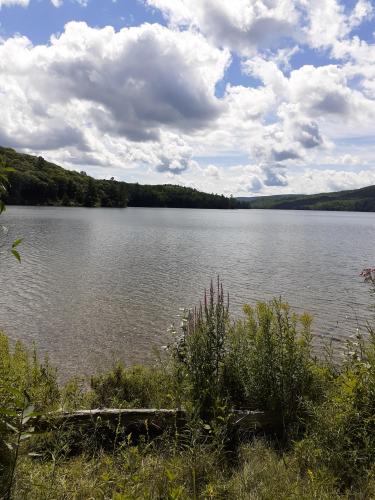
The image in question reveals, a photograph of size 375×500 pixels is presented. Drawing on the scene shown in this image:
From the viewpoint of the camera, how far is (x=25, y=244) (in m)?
40.2

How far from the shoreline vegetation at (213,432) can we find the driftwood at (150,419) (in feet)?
0.24

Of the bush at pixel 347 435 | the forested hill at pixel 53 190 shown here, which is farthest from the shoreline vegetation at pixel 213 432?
the forested hill at pixel 53 190

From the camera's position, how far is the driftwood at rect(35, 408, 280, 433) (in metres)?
5.95

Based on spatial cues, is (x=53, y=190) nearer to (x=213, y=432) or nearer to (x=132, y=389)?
(x=132, y=389)

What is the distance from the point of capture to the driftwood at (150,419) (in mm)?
5949

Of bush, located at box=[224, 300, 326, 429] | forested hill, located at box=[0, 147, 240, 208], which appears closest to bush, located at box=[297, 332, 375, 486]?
bush, located at box=[224, 300, 326, 429]

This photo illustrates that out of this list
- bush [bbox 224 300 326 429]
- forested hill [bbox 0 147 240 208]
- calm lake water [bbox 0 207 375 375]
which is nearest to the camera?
bush [bbox 224 300 326 429]

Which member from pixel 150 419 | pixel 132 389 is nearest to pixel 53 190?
pixel 132 389

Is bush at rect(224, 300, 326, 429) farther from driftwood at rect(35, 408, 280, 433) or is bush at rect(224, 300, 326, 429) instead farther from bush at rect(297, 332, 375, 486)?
bush at rect(297, 332, 375, 486)

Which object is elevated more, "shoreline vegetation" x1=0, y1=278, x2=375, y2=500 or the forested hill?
the forested hill

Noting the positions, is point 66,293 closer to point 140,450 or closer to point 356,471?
point 140,450

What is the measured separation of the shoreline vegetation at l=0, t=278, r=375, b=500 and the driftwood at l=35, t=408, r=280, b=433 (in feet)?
0.24

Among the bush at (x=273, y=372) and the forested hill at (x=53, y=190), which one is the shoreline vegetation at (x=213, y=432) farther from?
the forested hill at (x=53, y=190)

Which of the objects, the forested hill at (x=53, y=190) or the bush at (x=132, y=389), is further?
the forested hill at (x=53, y=190)
